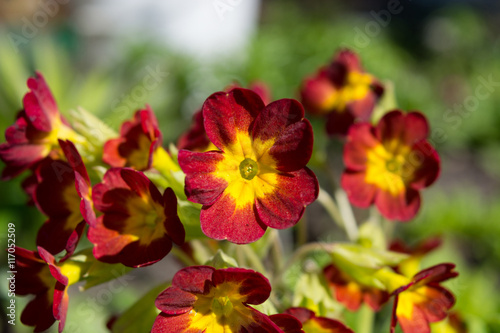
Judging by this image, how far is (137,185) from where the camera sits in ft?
Answer: 2.37

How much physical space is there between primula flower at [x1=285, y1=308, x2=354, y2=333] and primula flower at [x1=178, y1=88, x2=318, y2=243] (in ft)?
0.52

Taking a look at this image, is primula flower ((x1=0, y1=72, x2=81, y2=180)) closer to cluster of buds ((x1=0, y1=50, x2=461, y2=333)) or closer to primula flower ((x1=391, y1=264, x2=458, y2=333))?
cluster of buds ((x1=0, y1=50, x2=461, y2=333))

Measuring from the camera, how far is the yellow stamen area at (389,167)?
94 centimetres

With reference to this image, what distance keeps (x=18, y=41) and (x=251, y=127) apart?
3.50 m

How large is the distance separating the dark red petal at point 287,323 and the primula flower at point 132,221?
0.55ft

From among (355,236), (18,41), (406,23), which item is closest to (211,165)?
(355,236)

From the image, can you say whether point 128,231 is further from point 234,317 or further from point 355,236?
point 355,236

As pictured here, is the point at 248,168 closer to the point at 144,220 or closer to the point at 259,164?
the point at 259,164

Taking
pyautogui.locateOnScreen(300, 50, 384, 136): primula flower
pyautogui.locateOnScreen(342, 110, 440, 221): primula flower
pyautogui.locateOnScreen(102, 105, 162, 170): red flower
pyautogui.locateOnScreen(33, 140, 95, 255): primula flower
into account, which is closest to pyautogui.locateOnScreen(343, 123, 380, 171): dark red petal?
pyautogui.locateOnScreen(342, 110, 440, 221): primula flower

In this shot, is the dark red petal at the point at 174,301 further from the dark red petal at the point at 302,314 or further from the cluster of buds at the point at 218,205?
the dark red petal at the point at 302,314

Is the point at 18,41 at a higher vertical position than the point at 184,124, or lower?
higher

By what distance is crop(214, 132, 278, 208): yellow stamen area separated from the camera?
0.71 meters

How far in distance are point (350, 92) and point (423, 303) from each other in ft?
1.57

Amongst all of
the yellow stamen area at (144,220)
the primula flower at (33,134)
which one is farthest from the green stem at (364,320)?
the primula flower at (33,134)
